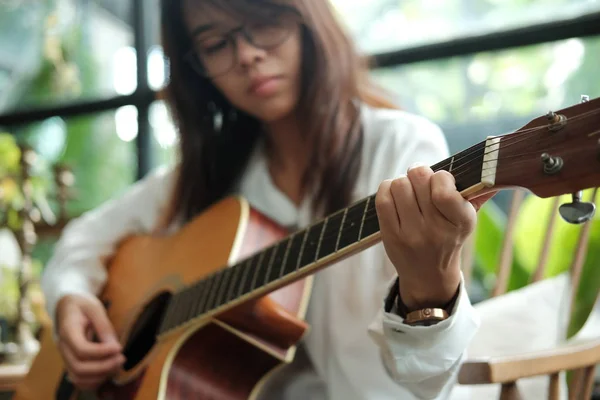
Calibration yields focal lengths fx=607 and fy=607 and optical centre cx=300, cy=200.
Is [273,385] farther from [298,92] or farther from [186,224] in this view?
[298,92]

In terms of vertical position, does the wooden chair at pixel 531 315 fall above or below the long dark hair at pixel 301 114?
below

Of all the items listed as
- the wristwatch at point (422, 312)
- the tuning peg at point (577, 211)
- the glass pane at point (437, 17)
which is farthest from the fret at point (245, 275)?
the glass pane at point (437, 17)

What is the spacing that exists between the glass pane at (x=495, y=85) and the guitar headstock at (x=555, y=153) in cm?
80

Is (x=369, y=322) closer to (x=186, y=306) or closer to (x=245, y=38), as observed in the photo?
(x=186, y=306)

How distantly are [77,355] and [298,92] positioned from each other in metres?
0.59

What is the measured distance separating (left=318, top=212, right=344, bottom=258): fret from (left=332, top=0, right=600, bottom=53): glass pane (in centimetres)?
73

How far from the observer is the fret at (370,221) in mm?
640

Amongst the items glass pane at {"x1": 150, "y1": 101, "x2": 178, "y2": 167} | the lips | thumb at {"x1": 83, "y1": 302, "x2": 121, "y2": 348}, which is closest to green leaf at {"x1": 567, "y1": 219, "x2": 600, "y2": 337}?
the lips

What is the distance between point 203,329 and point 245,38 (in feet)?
1.60

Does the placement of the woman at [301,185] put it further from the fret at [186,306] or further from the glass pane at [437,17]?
the glass pane at [437,17]

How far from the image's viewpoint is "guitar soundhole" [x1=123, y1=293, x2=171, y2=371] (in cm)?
103

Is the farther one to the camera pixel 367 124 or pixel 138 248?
pixel 138 248

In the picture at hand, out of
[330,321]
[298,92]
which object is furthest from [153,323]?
[298,92]

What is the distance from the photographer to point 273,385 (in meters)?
1.01
